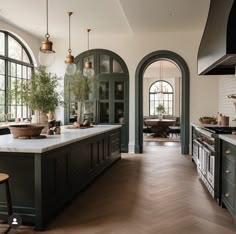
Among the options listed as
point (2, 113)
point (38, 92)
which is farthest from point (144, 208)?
point (2, 113)

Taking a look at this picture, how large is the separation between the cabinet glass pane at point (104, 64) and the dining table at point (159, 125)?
4.24 meters

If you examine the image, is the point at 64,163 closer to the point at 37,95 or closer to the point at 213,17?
the point at 37,95

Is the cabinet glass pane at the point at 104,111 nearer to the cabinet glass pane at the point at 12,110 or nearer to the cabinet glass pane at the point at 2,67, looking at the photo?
the cabinet glass pane at the point at 12,110

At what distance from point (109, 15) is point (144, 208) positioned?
4487mm

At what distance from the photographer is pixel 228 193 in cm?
342

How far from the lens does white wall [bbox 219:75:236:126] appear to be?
6.31 m

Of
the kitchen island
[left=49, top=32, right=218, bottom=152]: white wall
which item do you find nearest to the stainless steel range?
the kitchen island

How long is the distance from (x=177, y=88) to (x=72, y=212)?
502 inches

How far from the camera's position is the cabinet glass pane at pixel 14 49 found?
24.9ft

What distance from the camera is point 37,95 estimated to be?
4000 millimetres

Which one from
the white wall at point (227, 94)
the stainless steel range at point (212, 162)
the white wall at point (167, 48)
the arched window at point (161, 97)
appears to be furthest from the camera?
the arched window at point (161, 97)

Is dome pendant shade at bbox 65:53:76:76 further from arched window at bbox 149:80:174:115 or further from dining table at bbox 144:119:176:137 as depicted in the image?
arched window at bbox 149:80:174:115

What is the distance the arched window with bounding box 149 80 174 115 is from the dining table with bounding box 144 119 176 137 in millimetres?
3444

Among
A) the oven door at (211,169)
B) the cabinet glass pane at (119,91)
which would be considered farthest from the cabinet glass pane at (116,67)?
the oven door at (211,169)
